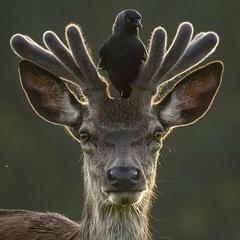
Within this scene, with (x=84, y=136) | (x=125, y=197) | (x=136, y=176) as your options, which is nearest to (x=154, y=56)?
(x=84, y=136)

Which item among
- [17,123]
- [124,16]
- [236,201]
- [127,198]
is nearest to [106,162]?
[127,198]

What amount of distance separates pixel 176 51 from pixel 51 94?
0.98m

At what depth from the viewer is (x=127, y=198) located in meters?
10.4

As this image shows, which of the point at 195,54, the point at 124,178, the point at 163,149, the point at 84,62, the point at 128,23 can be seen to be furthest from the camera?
the point at 163,149

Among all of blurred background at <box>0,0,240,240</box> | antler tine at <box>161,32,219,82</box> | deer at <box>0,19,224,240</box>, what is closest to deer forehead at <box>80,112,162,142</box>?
deer at <box>0,19,224,240</box>

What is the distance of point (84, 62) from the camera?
36.7 ft

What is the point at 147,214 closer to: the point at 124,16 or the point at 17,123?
the point at 124,16

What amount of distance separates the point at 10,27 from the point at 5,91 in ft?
4.78

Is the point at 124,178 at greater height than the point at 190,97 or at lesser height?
lesser

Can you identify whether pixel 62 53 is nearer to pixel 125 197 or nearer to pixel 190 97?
pixel 190 97

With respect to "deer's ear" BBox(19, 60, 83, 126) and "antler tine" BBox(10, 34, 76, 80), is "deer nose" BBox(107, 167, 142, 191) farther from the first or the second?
"antler tine" BBox(10, 34, 76, 80)

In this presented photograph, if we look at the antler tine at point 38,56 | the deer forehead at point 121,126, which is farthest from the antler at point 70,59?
the deer forehead at point 121,126

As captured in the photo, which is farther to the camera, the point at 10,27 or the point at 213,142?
the point at 10,27

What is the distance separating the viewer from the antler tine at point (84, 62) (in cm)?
1118
